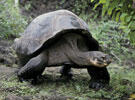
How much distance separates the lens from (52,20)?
396cm

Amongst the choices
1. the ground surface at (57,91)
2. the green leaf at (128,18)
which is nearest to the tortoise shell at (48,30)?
the ground surface at (57,91)

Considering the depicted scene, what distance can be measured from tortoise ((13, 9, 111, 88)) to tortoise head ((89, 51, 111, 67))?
0.18 meters

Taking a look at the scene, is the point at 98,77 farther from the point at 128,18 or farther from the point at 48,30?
the point at 128,18

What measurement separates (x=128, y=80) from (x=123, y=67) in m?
1.93

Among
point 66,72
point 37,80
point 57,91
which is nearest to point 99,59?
point 57,91

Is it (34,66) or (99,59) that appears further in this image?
(34,66)

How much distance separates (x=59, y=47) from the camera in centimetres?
389

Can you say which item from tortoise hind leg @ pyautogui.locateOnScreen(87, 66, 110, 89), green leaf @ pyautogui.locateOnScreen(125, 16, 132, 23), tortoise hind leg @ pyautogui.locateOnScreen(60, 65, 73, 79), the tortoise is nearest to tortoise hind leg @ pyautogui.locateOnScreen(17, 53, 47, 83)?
the tortoise

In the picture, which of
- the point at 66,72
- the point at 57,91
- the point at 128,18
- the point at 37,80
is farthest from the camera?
the point at 66,72

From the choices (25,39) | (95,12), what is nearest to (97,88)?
(25,39)

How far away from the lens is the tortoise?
3.69 metres

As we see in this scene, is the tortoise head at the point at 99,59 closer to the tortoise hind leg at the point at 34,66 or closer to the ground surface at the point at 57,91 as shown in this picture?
the ground surface at the point at 57,91

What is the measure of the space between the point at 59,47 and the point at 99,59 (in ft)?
2.91

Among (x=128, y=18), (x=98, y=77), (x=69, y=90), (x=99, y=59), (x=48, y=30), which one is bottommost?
(x=69, y=90)
